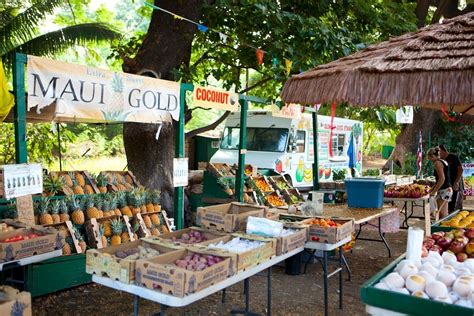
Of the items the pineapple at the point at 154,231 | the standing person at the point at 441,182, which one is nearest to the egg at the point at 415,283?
the pineapple at the point at 154,231

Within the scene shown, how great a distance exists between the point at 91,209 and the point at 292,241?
2.86 meters

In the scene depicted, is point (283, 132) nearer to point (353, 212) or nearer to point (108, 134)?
point (353, 212)

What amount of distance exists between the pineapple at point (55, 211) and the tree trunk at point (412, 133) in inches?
557

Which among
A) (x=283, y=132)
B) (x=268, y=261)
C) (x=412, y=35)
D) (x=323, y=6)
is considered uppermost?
(x=323, y=6)

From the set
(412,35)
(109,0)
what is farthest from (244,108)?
(109,0)

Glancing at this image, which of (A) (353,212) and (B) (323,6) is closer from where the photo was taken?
(A) (353,212)

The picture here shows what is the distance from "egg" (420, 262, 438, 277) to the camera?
2.62m

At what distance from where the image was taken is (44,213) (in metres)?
5.22

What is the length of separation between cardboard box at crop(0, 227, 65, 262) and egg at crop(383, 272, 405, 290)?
3.02 meters

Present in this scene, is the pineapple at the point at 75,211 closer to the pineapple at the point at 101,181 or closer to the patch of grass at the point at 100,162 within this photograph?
the pineapple at the point at 101,181

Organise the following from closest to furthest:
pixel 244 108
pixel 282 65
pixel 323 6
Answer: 1. pixel 244 108
2. pixel 282 65
3. pixel 323 6

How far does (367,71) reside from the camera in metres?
3.69

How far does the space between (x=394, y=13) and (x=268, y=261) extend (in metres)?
8.29

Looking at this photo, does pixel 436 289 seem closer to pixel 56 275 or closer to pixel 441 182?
pixel 56 275
